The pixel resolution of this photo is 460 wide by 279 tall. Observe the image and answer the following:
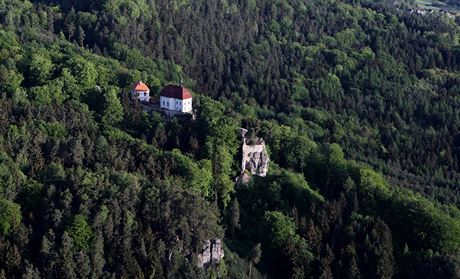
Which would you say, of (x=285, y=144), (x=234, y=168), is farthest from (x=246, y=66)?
(x=234, y=168)

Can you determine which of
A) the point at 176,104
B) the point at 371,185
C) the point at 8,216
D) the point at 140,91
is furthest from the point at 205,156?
the point at 8,216

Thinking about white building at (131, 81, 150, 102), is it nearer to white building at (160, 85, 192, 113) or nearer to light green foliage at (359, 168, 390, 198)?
→ white building at (160, 85, 192, 113)

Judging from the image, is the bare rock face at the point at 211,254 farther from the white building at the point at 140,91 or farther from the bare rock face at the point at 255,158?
the white building at the point at 140,91

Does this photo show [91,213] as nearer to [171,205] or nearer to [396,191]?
[171,205]

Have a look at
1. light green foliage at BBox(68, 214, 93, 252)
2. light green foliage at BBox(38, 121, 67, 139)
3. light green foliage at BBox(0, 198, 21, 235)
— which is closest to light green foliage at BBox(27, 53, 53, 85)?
light green foliage at BBox(38, 121, 67, 139)

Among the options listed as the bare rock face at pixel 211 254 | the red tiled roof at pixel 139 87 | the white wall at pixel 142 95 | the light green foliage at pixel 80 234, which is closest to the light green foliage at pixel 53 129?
the white wall at pixel 142 95

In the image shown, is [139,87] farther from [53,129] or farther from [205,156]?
[205,156]

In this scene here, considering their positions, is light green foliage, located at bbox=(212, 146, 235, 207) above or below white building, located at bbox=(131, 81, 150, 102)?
below
